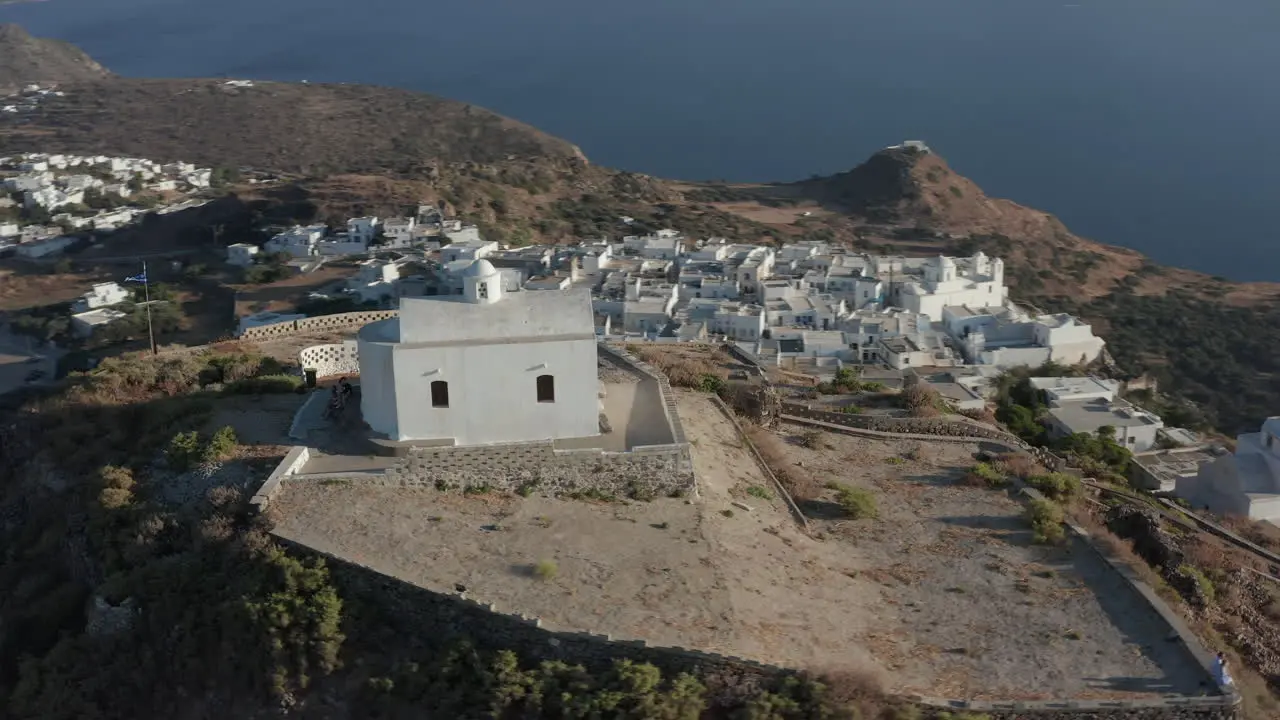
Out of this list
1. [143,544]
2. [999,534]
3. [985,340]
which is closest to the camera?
[143,544]

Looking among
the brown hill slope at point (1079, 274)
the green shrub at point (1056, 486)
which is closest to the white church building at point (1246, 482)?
the green shrub at point (1056, 486)

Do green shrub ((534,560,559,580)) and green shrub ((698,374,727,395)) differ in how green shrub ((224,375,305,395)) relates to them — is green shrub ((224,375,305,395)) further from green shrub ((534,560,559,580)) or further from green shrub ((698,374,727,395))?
green shrub ((534,560,559,580))

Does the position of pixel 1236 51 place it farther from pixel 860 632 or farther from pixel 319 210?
pixel 860 632

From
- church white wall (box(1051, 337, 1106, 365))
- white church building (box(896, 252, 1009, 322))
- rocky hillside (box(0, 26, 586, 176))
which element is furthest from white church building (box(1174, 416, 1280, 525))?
rocky hillside (box(0, 26, 586, 176))

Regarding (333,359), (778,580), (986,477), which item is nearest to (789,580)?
(778,580)

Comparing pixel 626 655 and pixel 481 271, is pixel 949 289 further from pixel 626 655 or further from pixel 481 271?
pixel 626 655

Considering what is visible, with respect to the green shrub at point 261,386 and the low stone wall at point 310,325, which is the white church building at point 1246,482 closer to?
the low stone wall at point 310,325

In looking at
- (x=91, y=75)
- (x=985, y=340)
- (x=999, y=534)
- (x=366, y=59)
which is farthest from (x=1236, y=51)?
(x=999, y=534)
